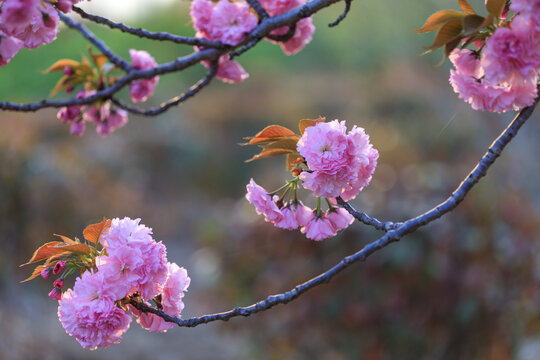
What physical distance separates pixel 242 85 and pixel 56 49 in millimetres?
6156

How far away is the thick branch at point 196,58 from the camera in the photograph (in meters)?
1.19

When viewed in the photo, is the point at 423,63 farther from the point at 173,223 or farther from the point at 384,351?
the point at 384,351

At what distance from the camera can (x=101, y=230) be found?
96cm

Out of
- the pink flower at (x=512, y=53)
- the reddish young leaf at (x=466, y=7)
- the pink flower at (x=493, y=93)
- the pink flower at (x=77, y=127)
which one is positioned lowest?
the pink flower at (x=77, y=127)

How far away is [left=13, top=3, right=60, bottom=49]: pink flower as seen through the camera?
0.91 meters

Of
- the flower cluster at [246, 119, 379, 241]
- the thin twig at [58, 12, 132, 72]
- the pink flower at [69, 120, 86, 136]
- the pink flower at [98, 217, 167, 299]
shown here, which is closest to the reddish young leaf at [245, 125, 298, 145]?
the flower cluster at [246, 119, 379, 241]

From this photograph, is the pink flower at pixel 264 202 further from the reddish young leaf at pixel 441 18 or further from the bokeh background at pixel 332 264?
the bokeh background at pixel 332 264

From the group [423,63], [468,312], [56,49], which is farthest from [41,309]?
[56,49]

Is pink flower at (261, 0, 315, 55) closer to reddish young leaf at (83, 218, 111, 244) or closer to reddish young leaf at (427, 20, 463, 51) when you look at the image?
reddish young leaf at (427, 20, 463, 51)

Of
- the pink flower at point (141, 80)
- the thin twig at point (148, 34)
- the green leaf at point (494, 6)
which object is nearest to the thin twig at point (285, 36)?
the thin twig at point (148, 34)

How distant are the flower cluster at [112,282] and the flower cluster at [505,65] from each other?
1.85 ft

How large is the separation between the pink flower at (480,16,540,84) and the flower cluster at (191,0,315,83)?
1.82 feet

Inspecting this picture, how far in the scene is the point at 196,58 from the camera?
1288mm

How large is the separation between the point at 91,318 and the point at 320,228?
1.30 ft
